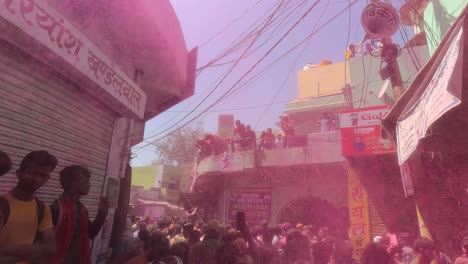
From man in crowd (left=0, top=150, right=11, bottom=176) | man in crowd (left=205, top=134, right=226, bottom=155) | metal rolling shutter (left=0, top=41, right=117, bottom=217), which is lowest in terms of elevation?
man in crowd (left=0, top=150, right=11, bottom=176)

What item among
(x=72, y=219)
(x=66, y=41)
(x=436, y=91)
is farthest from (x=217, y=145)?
(x=72, y=219)

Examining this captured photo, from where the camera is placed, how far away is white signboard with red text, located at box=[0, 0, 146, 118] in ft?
11.8

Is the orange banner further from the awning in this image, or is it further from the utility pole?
the awning

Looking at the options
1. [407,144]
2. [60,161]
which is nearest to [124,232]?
[60,161]

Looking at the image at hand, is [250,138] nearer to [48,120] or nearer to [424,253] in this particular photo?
[424,253]

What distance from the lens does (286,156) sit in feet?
45.0

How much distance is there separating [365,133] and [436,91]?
6339 millimetres

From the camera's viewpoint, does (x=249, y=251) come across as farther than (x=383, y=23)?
No

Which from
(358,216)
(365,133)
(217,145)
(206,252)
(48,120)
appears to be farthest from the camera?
(217,145)

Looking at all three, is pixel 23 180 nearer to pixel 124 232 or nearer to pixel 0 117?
pixel 0 117

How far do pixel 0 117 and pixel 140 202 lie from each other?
26314 mm

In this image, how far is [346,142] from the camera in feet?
32.4

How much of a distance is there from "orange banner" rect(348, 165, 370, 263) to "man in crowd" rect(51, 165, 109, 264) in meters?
8.47

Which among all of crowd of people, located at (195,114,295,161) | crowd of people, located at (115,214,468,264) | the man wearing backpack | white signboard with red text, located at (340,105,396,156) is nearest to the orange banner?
white signboard with red text, located at (340,105,396,156)
